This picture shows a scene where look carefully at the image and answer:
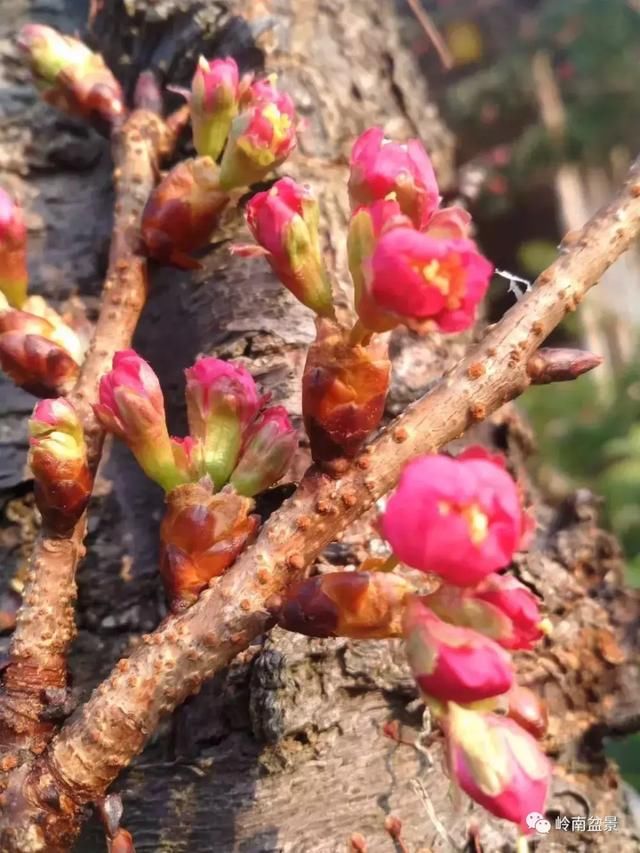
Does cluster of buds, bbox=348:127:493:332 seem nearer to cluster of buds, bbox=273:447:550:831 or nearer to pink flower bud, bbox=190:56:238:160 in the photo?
cluster of buds, bbox=273:447:550:831

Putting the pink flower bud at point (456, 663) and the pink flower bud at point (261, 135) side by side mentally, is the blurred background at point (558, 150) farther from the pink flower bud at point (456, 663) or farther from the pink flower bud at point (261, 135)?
the pink flower bud at point (456, 663)

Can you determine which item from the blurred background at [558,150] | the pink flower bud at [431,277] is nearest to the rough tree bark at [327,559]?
the pink flower bud at [431,277]

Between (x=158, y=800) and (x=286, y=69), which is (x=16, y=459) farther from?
(x=286, y=69)

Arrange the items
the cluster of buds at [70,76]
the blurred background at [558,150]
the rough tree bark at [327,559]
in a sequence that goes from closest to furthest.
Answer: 1. the rough tree bark at [327,559]
2. the cluster of buds at [70,76]
3. the blurred background at [558,150]

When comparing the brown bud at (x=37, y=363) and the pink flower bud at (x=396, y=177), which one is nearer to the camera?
the pink flower bud at (x=396, y=177)

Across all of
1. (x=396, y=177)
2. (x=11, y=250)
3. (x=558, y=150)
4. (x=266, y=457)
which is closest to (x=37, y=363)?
(x=11, y=250)

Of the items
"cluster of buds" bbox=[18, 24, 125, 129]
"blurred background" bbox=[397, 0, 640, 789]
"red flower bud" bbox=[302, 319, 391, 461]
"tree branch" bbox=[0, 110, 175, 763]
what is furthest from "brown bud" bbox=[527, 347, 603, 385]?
"blurred background" bbox=[397, 0, 640, 789]

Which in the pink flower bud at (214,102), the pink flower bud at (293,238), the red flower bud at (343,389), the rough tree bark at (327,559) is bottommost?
the rough tree bark at (327,559)
